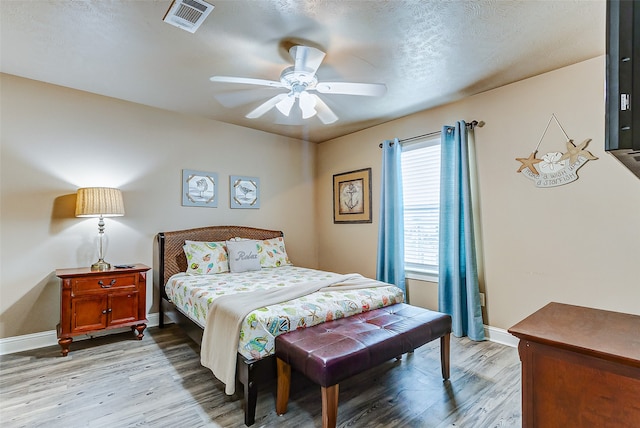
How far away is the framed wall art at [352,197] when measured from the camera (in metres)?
4.41

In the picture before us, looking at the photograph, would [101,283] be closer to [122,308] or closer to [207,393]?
[122,308]

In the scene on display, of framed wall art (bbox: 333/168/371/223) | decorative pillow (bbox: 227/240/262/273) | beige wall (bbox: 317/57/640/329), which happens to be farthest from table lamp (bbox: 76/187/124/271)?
beige wall (bbox: 317/57/640/329)

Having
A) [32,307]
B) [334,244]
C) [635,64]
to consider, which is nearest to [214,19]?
[635,64]

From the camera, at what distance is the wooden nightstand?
2754 millimetres

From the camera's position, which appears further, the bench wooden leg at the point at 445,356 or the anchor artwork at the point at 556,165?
the anchor artwork at the point at 556,165

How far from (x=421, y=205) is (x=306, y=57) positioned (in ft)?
7.50

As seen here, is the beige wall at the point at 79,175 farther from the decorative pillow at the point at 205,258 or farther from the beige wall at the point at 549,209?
the beige wall at the point at 549,209

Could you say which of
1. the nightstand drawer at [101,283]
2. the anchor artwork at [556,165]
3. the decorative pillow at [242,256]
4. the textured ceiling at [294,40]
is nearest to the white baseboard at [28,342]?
the nightstand drawer at [101,283]

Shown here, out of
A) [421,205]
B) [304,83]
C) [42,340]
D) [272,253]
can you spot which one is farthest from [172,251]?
[421,205]

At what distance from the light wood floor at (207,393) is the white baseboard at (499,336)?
0.37ft

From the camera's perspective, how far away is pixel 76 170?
3182mm

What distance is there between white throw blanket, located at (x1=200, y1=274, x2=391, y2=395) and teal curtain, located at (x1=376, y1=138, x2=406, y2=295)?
5.31 feet

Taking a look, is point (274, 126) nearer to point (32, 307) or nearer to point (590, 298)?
point (32, 307)

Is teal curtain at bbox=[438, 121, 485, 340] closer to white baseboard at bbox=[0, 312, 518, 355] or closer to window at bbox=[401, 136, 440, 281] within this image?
white baseboard at bbox=[0, 312, 518, 355]
